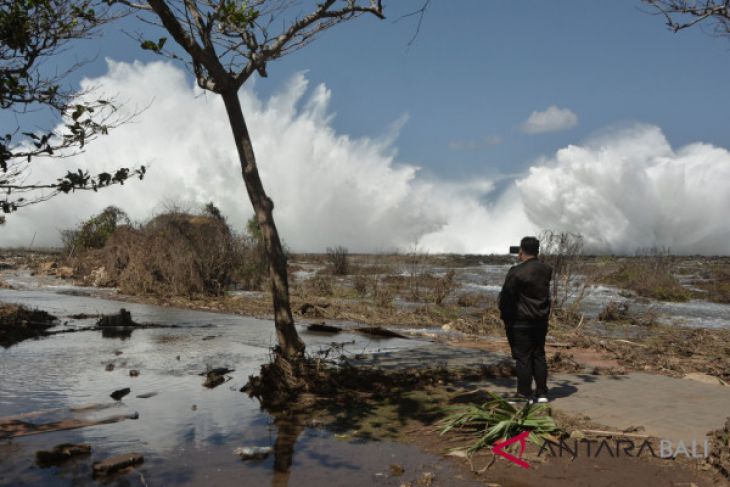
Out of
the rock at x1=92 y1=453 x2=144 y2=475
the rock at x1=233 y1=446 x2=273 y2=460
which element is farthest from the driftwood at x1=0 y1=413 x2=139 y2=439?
the rock at x1=233 y1=446 x2=273 y2=460

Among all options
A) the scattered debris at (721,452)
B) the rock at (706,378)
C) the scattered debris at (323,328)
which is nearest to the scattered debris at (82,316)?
the scattered debris at (323,328)

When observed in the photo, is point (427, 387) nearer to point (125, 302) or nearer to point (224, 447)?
point (224, 447)

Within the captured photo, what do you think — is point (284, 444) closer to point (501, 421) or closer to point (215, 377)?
point (501, 421)

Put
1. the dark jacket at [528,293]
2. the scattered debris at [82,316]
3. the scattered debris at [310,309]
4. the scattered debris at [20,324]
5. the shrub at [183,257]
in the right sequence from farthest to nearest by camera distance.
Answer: the shrub at [183,257], the scattered debris at [310,309], the scattered debris at [82,316], the scattered debris at [20,324], the dark jacket at [528,293]

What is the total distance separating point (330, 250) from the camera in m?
34.9

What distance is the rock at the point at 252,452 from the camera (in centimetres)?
505

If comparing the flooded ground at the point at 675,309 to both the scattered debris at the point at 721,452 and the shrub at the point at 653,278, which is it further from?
the scattered debris at the point at 721,452

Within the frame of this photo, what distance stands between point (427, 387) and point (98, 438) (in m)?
3.80

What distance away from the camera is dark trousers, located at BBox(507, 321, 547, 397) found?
6305 millimetres

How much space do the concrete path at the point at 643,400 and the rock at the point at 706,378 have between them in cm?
20

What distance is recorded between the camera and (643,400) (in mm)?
6680

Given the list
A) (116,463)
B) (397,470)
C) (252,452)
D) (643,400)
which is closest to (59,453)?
(116,463)

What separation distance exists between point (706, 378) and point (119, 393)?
7624 millimetres

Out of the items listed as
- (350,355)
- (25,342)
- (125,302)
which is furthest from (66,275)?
(350,355)
